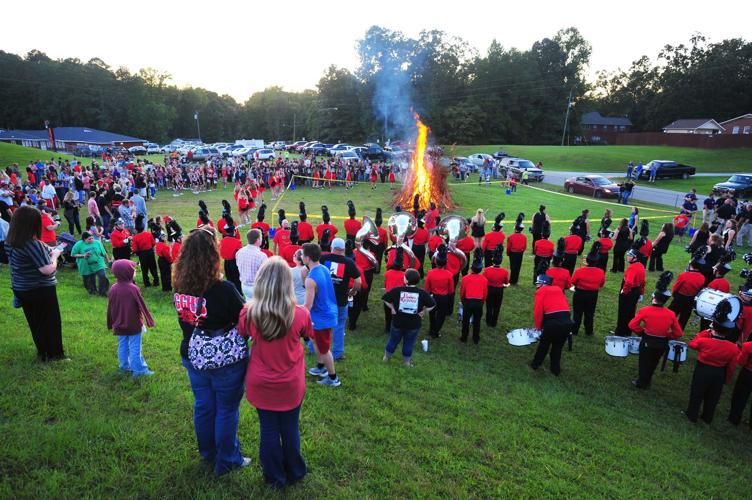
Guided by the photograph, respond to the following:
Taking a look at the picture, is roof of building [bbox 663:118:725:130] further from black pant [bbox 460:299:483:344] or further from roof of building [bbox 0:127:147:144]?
roof of building [bbox 0:127:147:144]

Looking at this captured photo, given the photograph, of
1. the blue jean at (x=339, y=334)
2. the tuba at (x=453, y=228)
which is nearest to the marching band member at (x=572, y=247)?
the tuba at (x=453, y=228)

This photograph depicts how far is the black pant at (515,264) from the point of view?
11305mm

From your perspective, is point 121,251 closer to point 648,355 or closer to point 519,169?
point 648,355

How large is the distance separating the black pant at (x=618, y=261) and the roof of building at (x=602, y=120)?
243ft

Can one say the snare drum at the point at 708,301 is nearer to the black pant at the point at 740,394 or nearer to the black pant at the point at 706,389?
the black pant at the point at 740,394

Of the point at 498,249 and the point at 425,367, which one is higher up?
the point at 498,249

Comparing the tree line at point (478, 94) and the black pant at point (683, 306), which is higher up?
the tree line at point (478, 94)

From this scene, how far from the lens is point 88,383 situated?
5148 millimetres

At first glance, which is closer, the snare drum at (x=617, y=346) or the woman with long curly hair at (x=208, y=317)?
the woman with long curly hair at (x=208, y=317)

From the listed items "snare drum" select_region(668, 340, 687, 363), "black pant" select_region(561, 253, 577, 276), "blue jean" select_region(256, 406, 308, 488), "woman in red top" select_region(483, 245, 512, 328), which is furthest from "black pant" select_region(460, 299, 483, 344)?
"blue jean" select_region(256, 406, 308, 488)

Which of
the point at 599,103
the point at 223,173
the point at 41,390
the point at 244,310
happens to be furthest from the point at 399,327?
the point at 599,103

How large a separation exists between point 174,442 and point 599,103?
10108 cm

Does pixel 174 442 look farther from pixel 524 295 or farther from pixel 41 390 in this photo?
pixel 524 295

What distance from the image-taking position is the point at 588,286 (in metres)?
8.12
